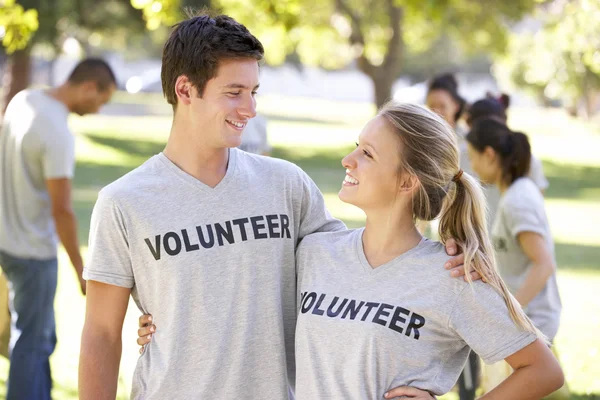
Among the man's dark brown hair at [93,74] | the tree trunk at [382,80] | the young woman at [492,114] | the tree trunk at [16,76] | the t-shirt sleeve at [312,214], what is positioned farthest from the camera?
the tree trunk at [382,80]

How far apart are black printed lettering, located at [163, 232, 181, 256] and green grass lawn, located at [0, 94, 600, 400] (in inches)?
144

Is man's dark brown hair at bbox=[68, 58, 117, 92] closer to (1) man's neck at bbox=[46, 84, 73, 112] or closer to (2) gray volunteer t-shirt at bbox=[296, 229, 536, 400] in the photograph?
(1) man's neck at bbox=[46, 84, 73, 112]

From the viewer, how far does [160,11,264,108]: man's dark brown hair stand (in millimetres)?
2973

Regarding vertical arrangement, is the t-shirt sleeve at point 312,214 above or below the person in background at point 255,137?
below

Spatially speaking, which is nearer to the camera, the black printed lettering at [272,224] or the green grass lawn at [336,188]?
the black printed lettering at [272,224]

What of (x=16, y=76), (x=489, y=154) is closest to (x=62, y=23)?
(x=16, y=76)

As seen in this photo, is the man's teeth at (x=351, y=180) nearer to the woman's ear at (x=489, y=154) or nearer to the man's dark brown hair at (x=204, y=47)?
the man's dark brown hair at (x=204, y=47)

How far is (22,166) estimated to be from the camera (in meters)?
5.55

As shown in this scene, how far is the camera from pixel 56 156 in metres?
5.48

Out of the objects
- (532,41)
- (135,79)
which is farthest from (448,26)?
(135,79)

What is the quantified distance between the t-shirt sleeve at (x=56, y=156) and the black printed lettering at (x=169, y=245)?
2670 mm

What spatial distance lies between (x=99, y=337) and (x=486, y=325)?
120cm

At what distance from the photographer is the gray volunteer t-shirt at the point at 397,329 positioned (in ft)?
9.29

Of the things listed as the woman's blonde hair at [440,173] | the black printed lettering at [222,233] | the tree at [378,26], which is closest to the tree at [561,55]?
the tree at [378,26]
